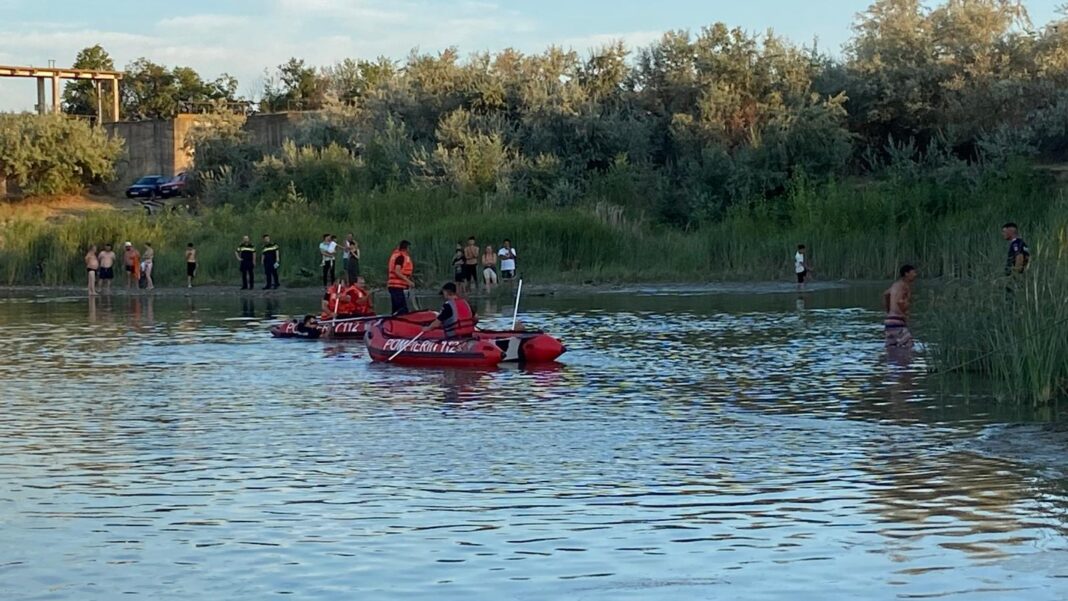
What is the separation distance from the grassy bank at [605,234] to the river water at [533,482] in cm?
2070

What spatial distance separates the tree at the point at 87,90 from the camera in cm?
10406

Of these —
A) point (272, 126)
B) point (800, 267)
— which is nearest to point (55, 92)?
point (272, 126)

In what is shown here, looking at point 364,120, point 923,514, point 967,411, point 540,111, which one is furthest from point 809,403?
point 364,120

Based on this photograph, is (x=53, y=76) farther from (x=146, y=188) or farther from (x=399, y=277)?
(x=399, y=277)

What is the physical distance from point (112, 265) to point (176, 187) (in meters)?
22.7

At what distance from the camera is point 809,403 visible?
18672 millimetres

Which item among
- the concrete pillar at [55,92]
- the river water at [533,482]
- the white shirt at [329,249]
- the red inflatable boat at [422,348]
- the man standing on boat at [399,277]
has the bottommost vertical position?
the river water at [533,482]

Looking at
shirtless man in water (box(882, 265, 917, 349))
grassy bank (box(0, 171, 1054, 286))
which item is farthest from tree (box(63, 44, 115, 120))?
shirtless man in water (box(882, 265, 917, 349))

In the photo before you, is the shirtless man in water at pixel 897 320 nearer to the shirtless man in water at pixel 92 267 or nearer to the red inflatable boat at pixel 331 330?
the red inflatable boat at pixel 331 330

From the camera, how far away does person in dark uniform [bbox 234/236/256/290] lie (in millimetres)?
46438

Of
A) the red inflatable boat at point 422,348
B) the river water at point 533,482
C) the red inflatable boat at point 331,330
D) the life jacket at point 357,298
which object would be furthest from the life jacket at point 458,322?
the life jacket at point 357,298

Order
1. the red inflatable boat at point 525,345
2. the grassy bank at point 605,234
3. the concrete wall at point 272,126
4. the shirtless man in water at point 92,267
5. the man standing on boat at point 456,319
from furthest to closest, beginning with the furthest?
the concrete wall at point 272,126
the shirtless man in water at point 92,267
the grassy bank at point 605,234
the man standing on boat at point 456,319
the red inflatable boat at point 525,345

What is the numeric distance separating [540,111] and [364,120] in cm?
926

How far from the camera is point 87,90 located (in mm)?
105875
